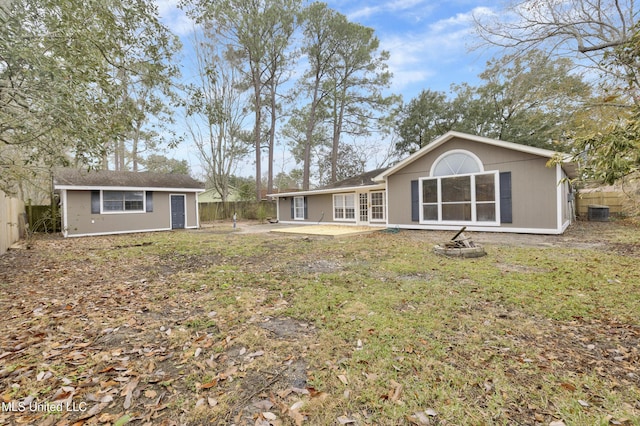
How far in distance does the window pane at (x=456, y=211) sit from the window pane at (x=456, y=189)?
0.78 feet

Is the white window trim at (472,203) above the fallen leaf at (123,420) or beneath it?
above

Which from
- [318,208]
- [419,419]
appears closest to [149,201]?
[318,208]

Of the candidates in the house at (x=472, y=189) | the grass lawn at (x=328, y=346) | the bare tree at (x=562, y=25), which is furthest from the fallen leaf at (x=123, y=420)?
the bare tree at (x=562, y=25)

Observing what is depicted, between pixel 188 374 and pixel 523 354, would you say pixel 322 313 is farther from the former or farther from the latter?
pixel 523 354

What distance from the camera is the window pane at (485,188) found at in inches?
405

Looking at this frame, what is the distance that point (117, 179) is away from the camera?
13.8 m

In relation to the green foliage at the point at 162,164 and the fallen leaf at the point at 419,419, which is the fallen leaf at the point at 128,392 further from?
the green foliage at the point at 162,164

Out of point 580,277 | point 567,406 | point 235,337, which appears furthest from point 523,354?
point 580,277

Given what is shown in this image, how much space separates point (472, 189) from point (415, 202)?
228 cm

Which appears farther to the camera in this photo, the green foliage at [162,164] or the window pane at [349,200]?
the green foliage at [162,164]

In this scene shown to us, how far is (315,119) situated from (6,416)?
82.0ft

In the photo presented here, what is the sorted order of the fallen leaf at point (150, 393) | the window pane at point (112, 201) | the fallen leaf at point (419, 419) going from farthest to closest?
1. the window pane at point (112, 201)
2. the fallen leaf at point (150, 393)
3. the fallen leaf at point (419, 419)

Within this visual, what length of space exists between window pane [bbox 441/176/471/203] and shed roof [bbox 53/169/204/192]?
1287 centimetres

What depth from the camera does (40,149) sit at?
5961 mm
